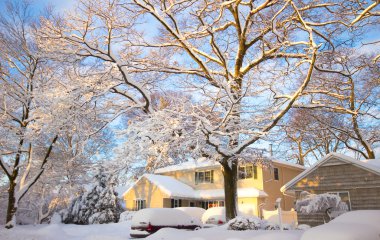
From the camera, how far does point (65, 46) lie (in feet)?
45.7

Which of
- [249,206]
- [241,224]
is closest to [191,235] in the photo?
[241,224]

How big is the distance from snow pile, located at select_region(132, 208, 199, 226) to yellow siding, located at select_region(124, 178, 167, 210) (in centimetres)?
1352

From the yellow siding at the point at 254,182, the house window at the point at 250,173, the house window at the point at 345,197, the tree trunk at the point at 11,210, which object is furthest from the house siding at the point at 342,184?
the tree trunk at the point at 11,210

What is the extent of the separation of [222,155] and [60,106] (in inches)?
254

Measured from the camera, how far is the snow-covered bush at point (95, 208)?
26.2 meters

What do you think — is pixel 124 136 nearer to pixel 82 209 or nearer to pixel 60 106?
pixel 60 106

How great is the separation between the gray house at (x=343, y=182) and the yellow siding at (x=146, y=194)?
49.6 feet

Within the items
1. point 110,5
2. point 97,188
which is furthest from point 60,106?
point 97,188

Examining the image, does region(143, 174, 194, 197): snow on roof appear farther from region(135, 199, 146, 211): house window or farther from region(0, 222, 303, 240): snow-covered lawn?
region(0, 222, 303, 240): snow-covered lawn

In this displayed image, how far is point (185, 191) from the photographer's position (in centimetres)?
3183

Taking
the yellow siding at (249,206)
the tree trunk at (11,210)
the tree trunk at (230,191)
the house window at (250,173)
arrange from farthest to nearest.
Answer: the house window at (250,173) < the yellow siding at (249,206) < the tree trunk at (11,210) < the tree trunk at (230,191)

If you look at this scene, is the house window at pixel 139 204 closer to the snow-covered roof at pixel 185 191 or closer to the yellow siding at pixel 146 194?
the yellow siding at pixel 146 194

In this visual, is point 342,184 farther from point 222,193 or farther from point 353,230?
point 222,193

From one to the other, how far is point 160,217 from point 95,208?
1194 centimetres
